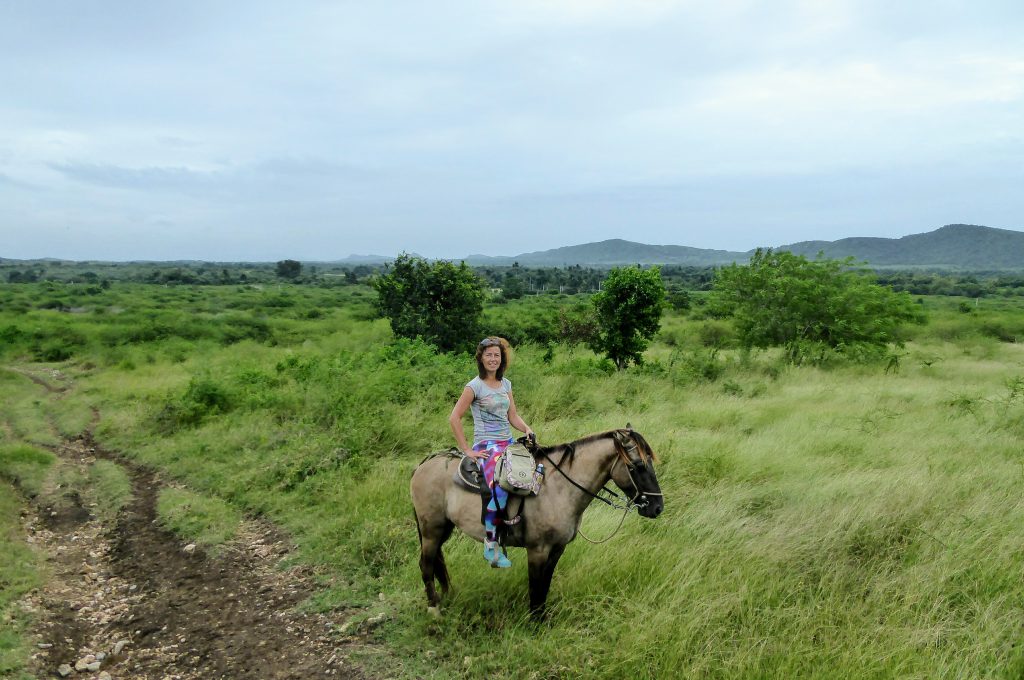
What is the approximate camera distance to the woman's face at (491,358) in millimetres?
4773

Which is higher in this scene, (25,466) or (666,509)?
(666,509)

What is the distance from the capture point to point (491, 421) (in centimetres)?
497

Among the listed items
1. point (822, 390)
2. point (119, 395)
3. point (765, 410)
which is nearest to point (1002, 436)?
point (765, 410)

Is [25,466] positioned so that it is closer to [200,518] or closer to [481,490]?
[200,518]

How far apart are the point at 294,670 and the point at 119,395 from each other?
15.4m

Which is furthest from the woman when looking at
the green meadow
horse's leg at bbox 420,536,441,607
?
the green meadow

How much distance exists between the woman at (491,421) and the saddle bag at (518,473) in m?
0.11

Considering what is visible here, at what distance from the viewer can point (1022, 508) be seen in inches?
231

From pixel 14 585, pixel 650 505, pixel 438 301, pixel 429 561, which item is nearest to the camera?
pixel 650 505

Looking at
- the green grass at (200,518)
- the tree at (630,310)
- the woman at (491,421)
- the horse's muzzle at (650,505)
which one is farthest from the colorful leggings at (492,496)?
the tree at (630,310)

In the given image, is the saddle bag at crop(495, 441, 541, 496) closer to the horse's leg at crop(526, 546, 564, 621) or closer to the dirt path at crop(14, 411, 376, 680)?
the horse's leg at crop(526, 546, 564, 621)

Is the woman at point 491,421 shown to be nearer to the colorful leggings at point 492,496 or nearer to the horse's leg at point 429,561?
the colorful leggings at point 492,496

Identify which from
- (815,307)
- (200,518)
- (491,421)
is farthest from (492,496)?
(815,307)

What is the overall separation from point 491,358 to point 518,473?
0.96 metres
